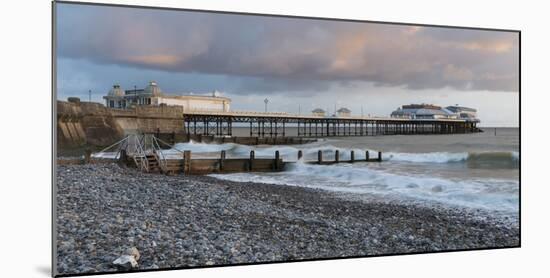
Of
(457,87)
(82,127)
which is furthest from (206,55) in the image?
(457,87)

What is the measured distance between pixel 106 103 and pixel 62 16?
0.78 m

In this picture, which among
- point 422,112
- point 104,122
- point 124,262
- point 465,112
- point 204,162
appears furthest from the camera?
point 465,112

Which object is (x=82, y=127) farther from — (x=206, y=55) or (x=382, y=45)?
(x=382, y=45)

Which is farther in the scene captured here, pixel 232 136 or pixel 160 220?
pixel 232 136

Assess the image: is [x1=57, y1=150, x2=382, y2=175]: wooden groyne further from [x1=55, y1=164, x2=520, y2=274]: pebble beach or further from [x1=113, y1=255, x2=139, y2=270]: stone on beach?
[x1=113, y1=255, x2=139, y2=270]: stone on beach

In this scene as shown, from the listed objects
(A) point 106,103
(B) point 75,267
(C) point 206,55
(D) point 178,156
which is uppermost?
(C) point 206,55

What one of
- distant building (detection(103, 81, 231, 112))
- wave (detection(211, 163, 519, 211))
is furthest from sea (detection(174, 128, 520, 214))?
distant building (detection(103, 81, 231, 112))

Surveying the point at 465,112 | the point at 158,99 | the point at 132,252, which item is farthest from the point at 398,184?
the point at 132,252

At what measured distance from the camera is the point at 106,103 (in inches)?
226

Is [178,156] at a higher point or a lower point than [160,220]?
higher

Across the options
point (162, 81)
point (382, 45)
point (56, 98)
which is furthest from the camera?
point (382, 45)

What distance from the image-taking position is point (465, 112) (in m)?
6.84

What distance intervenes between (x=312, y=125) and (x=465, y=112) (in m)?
1.63

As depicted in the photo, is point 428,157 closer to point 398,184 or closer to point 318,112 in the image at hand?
point 398,184
